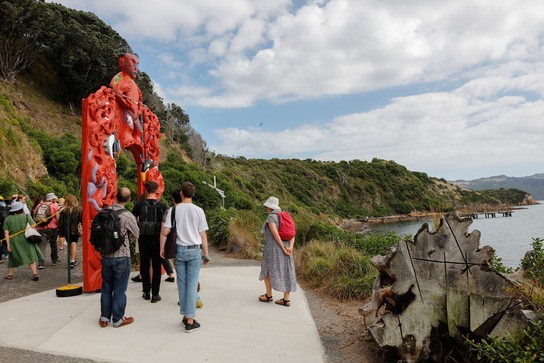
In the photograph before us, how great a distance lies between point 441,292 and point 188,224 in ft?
9.04

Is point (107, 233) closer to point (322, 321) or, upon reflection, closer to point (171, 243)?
point (171, 243)

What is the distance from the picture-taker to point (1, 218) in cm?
872

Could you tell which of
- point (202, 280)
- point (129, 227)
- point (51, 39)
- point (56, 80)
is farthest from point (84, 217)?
point (56, 80)

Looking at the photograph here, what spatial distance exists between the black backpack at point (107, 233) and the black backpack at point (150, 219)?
82 cm

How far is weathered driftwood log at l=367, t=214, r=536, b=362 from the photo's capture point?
3.29 meters

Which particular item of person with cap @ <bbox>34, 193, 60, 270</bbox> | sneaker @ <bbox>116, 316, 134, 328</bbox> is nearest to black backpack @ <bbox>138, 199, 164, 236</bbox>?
sneaker @ <bbox>116, 316, 134, 328</bbox>

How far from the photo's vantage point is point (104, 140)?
6250 millimetres

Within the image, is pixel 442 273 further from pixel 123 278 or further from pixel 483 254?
pixel 123 278

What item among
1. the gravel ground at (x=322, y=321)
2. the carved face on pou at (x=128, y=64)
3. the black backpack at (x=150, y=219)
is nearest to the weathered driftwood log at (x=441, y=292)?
the gravel ground at (x=322, y=321)

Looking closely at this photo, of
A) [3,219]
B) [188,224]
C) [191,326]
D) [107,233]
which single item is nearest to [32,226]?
[3,219]

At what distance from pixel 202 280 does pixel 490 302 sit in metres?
5.01

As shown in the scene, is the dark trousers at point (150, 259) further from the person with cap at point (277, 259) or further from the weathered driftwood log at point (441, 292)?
the weathered driftwood log at point (441, 292)

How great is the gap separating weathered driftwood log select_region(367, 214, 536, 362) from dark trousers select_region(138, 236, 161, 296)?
10.5 ft

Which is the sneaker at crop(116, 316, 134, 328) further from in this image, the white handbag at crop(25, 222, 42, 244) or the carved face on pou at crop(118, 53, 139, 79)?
the carved face on pou at crop(118, 53, 139, 79)
